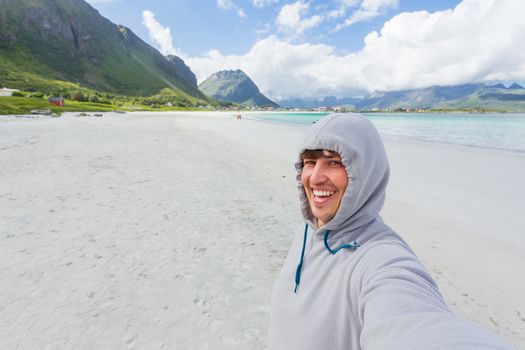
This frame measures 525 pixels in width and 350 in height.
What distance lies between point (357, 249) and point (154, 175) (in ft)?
31.7

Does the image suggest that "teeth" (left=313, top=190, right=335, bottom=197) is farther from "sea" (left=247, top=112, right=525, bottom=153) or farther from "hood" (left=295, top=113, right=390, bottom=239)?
"sea" (left=247, top=112, right=525, bottom=153)

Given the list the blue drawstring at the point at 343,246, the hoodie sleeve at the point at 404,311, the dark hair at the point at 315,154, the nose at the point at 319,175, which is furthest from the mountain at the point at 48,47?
the hoodie sleeve at the point at 404,311

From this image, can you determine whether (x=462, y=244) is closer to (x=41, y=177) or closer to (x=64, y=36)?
(x=41, y=177)

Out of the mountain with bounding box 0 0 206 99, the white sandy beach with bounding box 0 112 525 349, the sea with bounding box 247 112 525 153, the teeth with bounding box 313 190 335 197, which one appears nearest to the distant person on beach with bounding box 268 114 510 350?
the teeth with bounding box 313 190 335 197

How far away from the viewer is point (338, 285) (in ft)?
4.79

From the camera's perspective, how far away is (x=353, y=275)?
1.43 meters

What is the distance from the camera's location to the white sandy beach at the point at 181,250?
10.8ft

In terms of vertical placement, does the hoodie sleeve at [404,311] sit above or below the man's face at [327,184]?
below

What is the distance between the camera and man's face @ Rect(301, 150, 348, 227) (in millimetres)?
1745

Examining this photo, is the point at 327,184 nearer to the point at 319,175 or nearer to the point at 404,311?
the point at 319,175

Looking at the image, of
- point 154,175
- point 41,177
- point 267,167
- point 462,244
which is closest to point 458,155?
point 267,167

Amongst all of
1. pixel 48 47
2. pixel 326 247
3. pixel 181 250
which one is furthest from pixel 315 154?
pixel 48 47

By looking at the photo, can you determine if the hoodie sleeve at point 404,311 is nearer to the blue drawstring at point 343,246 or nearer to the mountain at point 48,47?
the blue drawstring at point 343,246

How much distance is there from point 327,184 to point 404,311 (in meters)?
0.81
